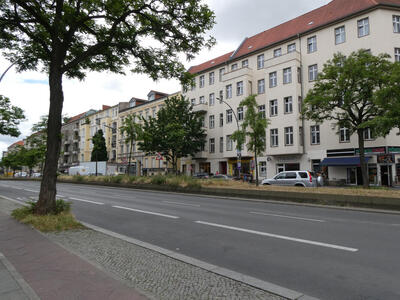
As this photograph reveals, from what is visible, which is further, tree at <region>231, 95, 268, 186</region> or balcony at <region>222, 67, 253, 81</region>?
balcony at <region>222, 67, 253, 81</region>

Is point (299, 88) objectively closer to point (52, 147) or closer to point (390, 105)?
point (390, 105)

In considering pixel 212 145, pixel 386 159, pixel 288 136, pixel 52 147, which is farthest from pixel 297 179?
pixel 212 145

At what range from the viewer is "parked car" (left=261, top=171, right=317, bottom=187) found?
19516 millimetres

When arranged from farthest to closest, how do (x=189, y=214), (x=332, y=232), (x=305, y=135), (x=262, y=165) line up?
1. (x=262, y=165)
2. (x=305, y=135)
3. (x=189, y=214)
4. (x=332, y=232)

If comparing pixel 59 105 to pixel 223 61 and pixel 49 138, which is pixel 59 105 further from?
pixel 223 61

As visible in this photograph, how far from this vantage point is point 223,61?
43031 mm

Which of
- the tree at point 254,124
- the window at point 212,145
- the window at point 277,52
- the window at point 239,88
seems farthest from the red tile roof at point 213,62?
the tree at point 254,124

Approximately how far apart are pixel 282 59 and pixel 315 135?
9746mm

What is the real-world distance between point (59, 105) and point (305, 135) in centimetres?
2840

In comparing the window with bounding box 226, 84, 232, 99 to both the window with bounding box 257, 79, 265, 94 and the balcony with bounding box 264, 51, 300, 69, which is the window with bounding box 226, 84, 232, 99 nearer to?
the window with bounding box 257, 79, 265, 94

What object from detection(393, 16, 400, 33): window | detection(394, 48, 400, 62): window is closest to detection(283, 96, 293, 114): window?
detection(394, 48, 400, 62): window

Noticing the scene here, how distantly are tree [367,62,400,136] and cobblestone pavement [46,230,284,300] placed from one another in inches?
601

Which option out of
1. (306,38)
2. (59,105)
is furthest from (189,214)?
(306,38)

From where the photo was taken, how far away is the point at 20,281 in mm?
3910
